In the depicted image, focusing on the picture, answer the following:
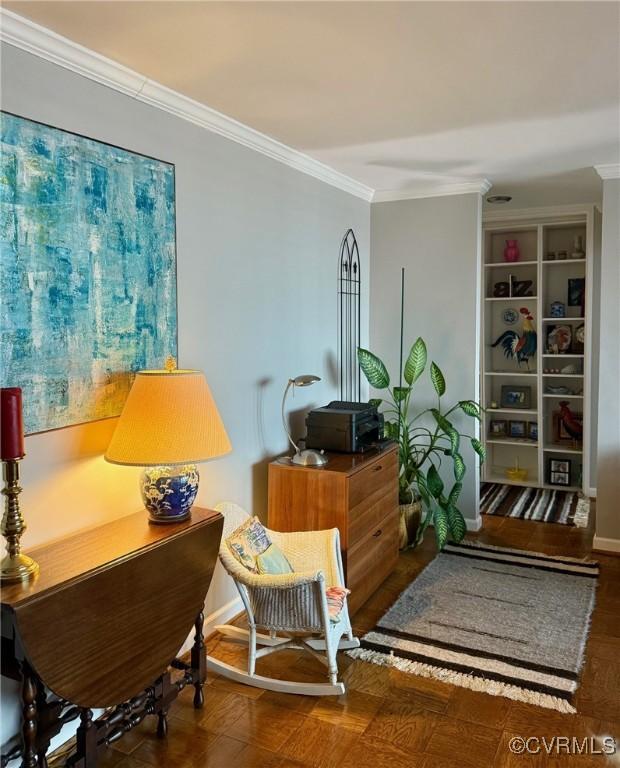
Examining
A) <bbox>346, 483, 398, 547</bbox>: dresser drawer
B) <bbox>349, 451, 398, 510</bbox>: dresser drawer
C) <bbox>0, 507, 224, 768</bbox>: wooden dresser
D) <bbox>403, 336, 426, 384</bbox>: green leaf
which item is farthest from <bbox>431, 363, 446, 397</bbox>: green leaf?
Result: <bbox>0, 507, 224, 768</bbox>: wooden dresser

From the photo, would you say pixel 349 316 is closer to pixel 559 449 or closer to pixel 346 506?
pixel 346 506

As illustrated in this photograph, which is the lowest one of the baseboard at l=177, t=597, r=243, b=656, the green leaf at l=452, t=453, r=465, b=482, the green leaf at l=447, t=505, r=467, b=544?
the baseboard at l=177, t=597, r=243, b=656

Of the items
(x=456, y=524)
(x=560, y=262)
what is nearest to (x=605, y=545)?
(x=456, y=524)

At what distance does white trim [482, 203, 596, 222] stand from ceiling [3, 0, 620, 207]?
57.9 inches

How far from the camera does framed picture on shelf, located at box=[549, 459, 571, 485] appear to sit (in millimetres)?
5312

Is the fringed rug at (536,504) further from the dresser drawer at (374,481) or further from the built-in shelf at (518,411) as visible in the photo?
the dresser drawer at (374,481)

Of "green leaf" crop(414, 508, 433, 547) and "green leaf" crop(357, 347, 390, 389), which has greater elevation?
"green leaf" crop(357, 347, 390, 389)

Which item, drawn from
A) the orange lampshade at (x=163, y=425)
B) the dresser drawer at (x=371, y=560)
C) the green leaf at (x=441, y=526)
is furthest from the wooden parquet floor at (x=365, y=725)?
the green leaf at (x=441, y=526)

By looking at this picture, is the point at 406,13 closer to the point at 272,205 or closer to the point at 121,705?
the point at 272,205

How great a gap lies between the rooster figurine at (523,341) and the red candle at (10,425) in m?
4.51

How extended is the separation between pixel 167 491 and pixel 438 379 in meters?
2.30

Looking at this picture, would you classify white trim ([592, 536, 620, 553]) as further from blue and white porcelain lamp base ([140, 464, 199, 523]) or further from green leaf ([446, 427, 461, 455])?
blue and white porcelain lamp base ([140, 464, 199, 523])

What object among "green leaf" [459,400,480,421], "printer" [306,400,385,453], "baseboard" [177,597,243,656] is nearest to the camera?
"baseboard" [177,597,243,656]

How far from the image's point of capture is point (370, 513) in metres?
3.23
